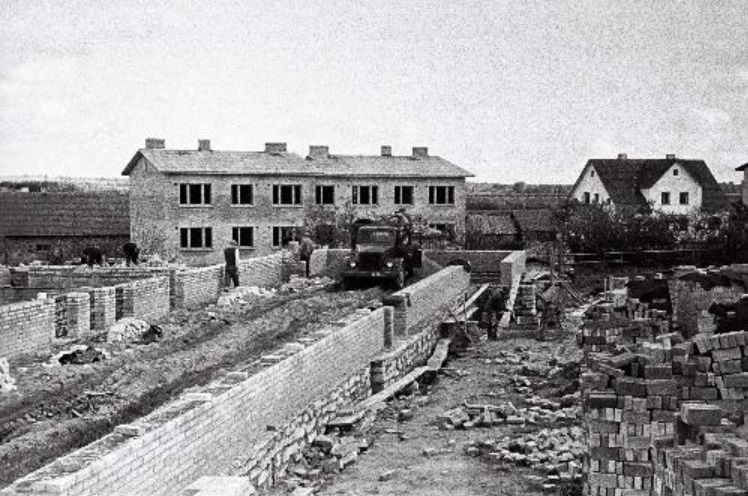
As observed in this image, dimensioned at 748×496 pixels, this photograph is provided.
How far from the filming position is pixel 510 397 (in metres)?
17.6

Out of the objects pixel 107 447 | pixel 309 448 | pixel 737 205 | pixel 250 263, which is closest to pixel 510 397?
pixel 309 448

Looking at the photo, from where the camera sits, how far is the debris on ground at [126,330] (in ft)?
62.7

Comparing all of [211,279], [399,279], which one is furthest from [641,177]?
[211,279]

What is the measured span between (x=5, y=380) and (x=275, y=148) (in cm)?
3507

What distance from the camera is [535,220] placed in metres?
51.1

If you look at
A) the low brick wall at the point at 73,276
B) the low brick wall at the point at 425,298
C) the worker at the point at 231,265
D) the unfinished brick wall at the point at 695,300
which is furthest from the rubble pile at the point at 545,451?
the low brick wall at the point at 73,276

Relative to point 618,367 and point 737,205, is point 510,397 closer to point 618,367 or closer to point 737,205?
point 618,367

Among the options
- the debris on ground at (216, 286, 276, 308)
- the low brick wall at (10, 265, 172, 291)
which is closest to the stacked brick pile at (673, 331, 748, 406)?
the debris on ground at (216, 286, 276, 308)

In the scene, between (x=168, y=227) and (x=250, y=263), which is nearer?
(x=250, y=263)

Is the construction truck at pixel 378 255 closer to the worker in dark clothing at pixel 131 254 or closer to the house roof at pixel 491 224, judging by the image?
the worker in dark clothing at pixel 131 254

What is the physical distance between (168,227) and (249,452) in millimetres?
35162

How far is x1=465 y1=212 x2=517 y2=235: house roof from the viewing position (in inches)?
1941

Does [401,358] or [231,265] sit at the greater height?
[231,265]

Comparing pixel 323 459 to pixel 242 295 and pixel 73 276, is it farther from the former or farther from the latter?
pixel 73 276
